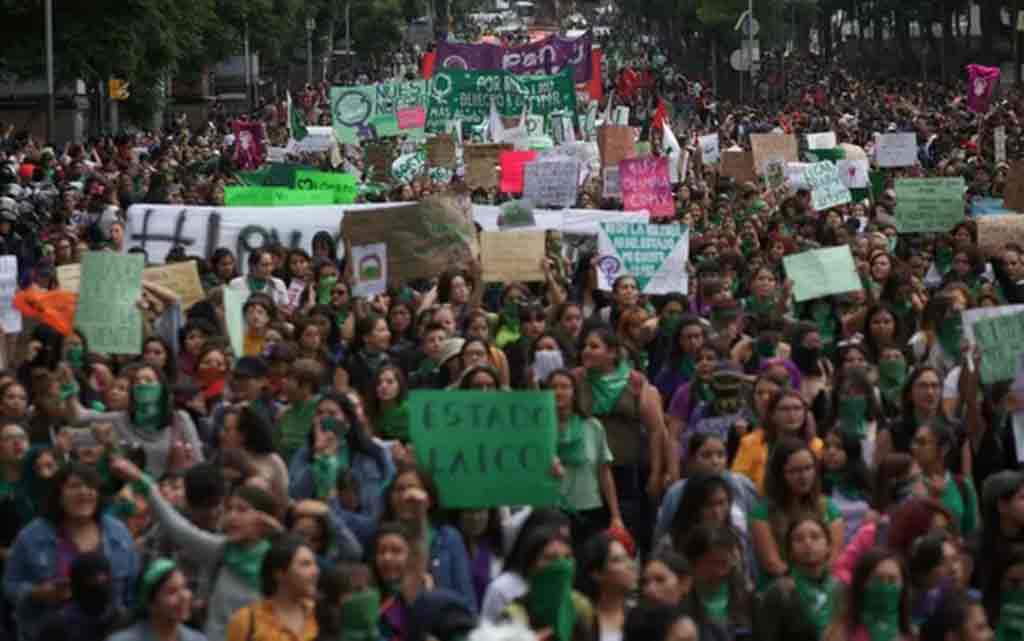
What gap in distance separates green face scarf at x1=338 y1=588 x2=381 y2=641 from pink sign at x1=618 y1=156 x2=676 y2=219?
15428 mm

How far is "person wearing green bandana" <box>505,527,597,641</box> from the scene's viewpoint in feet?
28.8

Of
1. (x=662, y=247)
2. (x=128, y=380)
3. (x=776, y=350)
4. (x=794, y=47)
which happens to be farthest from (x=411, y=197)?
(x=794, y=47)

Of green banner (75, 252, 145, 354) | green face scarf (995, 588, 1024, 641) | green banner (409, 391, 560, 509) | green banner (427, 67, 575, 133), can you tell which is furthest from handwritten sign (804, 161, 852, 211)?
green face scarf (995, 588, 1024, 641)

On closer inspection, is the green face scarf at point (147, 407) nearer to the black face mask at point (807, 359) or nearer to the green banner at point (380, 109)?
the black face mask at point (807, 359)

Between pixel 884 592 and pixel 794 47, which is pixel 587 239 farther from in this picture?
pixel 794 47

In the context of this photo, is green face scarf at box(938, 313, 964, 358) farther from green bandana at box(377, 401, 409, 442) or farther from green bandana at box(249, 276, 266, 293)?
green bandana at box(249, 276, 266, 293)

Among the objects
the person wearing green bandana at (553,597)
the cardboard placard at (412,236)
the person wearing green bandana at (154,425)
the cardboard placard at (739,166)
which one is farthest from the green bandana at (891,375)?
the cardboard placard at (739,166)

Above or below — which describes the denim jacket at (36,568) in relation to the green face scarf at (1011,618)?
above

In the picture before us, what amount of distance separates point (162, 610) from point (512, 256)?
8900mm

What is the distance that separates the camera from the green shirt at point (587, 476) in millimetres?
11359

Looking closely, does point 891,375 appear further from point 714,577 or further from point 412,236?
point 412,236

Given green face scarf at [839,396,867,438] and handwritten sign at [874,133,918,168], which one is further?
handwritten sign at [874,133,918,168]

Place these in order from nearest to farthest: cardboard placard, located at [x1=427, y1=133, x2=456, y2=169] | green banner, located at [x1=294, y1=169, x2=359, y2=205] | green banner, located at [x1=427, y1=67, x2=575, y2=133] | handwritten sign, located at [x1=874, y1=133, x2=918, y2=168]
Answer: green banner, located at [x1=294, y1=169, x2=359, y2=205]
cardboard placard, located at [x1=427, y1=133, x2=456, y2=169]
handwritten sign, located at [x1=874, y1=133, x2=918, y2=168]
green banner, located at [x1=427, y1=67, x2=575, y2=133]

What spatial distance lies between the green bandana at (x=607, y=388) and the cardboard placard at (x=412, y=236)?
16.7 ft
